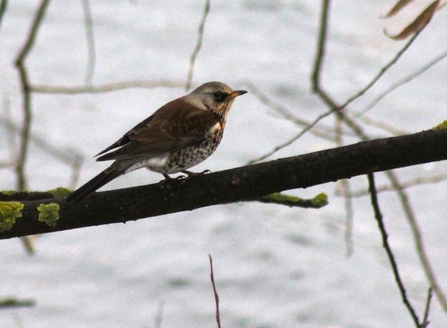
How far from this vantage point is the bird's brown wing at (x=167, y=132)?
373 cm

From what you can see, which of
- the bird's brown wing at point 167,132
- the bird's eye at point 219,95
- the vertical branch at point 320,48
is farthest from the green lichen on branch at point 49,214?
the bird's eye at point 219,95

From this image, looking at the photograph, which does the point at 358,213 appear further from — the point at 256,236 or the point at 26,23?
the point at 26,23

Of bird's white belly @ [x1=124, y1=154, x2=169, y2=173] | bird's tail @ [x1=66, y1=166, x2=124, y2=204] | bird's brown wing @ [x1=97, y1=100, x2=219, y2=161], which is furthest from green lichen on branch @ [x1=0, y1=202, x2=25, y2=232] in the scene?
bird's white belly @ [x1=124, y1=154, x2=169, y2=173]

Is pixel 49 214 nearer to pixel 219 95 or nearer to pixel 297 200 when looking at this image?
pixel 297 200

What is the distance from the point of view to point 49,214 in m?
2.93

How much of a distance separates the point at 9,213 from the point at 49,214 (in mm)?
154

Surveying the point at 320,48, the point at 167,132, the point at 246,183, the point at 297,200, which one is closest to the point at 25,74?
the point at 167,132

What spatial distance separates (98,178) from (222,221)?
3589 millimetres

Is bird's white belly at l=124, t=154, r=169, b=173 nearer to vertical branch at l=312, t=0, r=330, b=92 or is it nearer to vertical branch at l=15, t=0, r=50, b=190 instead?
vertical branch at l=312, t=0, r=330, b=92

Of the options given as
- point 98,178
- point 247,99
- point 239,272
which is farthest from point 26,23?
point 98,178

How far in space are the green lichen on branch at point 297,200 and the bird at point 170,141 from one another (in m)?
0.46

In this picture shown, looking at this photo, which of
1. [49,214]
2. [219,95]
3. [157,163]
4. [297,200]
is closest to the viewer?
[49,214]

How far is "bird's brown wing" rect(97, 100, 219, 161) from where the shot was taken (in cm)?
373

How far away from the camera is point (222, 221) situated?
6758 millimetres
